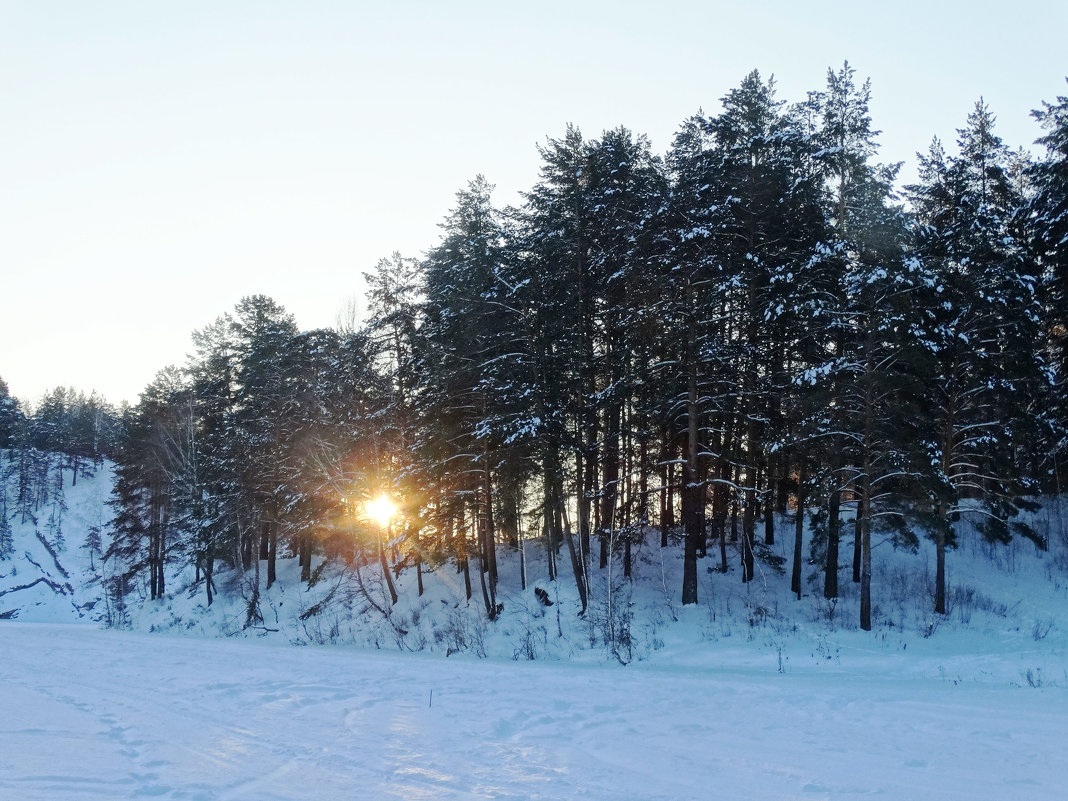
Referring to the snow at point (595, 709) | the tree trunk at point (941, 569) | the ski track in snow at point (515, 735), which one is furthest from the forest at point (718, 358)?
the ski track in snow at point (515, 735)

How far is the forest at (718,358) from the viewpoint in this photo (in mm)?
18703

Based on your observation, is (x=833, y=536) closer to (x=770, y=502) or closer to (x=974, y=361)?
(x=770, y=502)

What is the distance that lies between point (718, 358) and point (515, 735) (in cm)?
1415

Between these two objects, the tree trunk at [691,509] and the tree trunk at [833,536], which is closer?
the tree trunk at [833,536]

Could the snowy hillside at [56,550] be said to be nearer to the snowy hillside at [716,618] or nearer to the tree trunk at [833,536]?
the snowy hillside at [716,618]

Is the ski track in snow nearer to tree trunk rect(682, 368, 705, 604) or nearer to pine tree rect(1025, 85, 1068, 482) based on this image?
tree trunk rect(682, 368, 705, 604)

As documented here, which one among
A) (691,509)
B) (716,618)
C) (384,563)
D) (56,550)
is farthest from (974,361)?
(56,550)

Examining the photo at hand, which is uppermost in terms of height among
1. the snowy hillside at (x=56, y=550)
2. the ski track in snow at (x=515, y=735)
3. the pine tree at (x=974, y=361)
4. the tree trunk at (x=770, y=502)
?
the pine tree at (x=974, y=361)

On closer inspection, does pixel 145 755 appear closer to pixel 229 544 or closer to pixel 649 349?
pixel 649 349

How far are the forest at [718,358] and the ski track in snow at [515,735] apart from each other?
8516 millimetres

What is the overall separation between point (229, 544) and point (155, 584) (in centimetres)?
958

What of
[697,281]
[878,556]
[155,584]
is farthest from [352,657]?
[155,584]

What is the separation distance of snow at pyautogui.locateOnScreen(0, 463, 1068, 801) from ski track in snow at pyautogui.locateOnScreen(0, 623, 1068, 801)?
44 millimetres

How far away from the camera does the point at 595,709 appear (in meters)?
9.52
